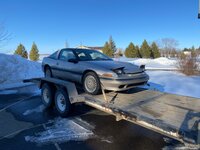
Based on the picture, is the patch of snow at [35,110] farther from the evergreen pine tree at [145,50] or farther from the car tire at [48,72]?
the evergreen pine tree at [145,50]

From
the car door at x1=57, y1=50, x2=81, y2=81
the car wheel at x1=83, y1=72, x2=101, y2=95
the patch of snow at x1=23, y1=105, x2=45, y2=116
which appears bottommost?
the patch of snow at x1=23, y1=105, x2=45, y2=116

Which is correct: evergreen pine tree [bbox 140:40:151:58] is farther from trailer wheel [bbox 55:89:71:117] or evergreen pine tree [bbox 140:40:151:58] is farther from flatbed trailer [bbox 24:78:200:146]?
trailer wheel [bbox 55:89:71:117]

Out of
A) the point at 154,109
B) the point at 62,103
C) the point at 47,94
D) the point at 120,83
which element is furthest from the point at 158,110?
Answer: the point at 47,94

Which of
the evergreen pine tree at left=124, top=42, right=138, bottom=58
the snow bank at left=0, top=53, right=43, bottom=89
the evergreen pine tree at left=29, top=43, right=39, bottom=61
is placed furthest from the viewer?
the evergreen pine tree at left=124, top=42, right=138, bottom=58

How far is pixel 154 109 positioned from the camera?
168 inches

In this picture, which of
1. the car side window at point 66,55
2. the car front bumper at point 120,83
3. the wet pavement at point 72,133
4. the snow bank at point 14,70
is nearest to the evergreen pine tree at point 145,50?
the snow bank at point 14,70

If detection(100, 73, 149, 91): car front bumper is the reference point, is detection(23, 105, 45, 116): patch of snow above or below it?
below

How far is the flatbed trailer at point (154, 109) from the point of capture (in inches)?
125

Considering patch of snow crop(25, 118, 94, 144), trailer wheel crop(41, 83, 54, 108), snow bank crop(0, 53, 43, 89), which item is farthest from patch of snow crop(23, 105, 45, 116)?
snow bank crop(0, 53, 43, 89)

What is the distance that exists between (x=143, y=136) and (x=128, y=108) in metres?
1.13

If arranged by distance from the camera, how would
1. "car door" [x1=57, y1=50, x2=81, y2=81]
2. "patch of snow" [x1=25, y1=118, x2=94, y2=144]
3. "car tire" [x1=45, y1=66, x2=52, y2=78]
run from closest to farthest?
"patch of snow" [x1=25, y1=118, x2=94, y2=144], "car door" [x1=57, y1=50, x2=81, y2=81], "car tire" [x1=45, y1=66, x2=52, y2=78]

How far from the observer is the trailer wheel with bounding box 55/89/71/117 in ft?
20.1

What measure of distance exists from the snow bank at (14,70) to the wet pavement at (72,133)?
7.84 metres

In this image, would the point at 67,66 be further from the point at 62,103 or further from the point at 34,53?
the point at 34,53
